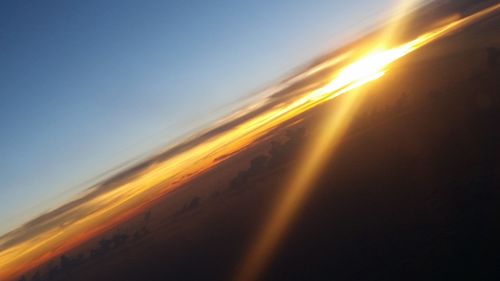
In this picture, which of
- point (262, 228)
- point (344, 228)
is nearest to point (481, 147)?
point (344, 228)

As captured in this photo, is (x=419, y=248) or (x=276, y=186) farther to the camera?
(x=276, y=186)

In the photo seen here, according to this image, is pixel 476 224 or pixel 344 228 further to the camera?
pixel 344 228

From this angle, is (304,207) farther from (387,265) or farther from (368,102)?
(368,102)

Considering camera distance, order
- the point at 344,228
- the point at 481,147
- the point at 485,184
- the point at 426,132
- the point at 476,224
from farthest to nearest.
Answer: the point at 426,132, the point at 481,147, the point at 344,228, the point at 485,184, the point at 476,224

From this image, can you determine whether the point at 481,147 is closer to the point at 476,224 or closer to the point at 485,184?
the point at 485,184

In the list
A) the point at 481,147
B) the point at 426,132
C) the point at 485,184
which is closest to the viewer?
the point at 485,184

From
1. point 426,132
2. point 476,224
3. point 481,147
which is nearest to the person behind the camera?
point 476,224

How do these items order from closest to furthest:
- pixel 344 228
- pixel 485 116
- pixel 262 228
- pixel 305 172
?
1. pixel 344 228
2. pixel 485 116
3. pixel 262 228
4. pixel 305 172

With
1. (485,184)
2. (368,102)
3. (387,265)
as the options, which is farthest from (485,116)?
(368,102)
